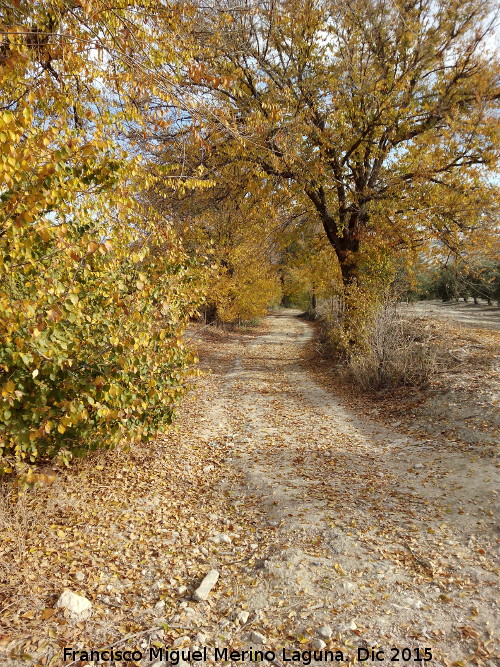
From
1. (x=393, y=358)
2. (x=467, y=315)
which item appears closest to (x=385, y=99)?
(x=393, y=358)

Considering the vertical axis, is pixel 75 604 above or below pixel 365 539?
above

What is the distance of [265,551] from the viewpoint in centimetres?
408

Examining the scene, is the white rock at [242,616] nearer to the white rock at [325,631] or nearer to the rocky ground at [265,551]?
the rocky ground at [265,551]

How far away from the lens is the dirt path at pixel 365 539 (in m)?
3.06

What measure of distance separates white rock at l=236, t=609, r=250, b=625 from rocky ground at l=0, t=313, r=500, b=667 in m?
0.01

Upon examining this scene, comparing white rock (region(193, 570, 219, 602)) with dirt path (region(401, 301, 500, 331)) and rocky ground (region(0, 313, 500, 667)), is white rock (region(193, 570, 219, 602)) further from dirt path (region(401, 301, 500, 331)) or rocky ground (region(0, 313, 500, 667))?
dirt path (region(401, 301, 500, 331))

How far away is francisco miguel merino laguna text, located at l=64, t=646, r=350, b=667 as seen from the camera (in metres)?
2.81

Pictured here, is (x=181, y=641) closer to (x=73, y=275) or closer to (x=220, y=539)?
(x=220, y=539)

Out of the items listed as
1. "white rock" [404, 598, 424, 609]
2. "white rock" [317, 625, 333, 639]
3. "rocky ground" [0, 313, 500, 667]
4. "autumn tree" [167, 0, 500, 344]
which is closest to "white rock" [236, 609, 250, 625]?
"rocky ground" [0, 313, 500, 667]

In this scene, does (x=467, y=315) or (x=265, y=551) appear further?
(x=467, y=315)

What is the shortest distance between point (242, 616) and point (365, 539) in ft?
5.10

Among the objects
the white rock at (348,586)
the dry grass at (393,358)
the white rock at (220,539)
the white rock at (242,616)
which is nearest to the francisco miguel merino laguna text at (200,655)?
the white rock at (242,616)

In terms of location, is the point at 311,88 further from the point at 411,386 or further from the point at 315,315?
the point at 315,315

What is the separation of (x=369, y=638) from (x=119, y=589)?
6.69 feet
